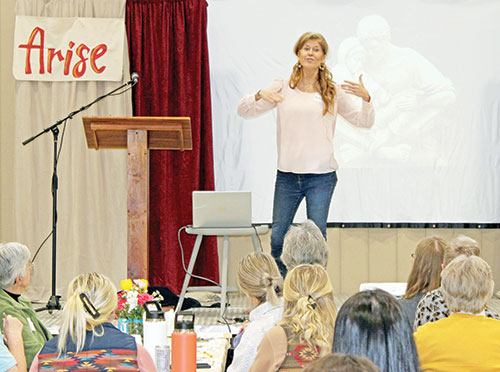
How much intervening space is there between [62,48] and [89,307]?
4001 mm

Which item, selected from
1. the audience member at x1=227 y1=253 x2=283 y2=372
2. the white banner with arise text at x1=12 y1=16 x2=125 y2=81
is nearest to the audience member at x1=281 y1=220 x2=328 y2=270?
the audience member at x1=227 y1=253 x2=283 y2=372

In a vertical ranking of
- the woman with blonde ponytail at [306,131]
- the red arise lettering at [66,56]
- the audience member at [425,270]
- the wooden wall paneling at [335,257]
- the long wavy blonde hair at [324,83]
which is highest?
the red arise lettering at [66,56]

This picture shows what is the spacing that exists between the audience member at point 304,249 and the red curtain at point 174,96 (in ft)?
8.08

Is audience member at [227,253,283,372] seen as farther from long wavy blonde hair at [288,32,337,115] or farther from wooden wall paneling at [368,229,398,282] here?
wooden wall paneling at [368,229,398,282]

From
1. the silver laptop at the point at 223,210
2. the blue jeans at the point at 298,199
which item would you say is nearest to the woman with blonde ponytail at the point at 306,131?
the blue jeans at the point at 298,199

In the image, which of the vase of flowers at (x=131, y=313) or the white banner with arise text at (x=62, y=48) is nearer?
the vase of flowers at (x=131, y=313)

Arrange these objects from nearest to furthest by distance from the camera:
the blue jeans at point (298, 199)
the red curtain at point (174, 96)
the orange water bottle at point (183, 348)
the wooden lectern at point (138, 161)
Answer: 1. the orange water bottle at point (183, 348)
2. the wooden lectern at point (138, 161)
3. the blue jeans at point (298, 199)
4. the red curtain at point (174, 96)

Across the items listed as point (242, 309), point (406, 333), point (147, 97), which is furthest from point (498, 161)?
point (406, 333)

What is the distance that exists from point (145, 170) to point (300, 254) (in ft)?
3.40

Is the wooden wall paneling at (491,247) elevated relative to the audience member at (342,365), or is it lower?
lower

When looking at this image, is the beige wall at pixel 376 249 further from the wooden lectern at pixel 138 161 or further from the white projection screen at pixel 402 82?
the wooden lectern at pixel 138 161

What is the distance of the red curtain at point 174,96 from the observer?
17.8 feet

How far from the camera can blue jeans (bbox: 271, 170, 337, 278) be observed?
3811 millimetres

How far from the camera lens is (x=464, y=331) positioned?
1890 mm
